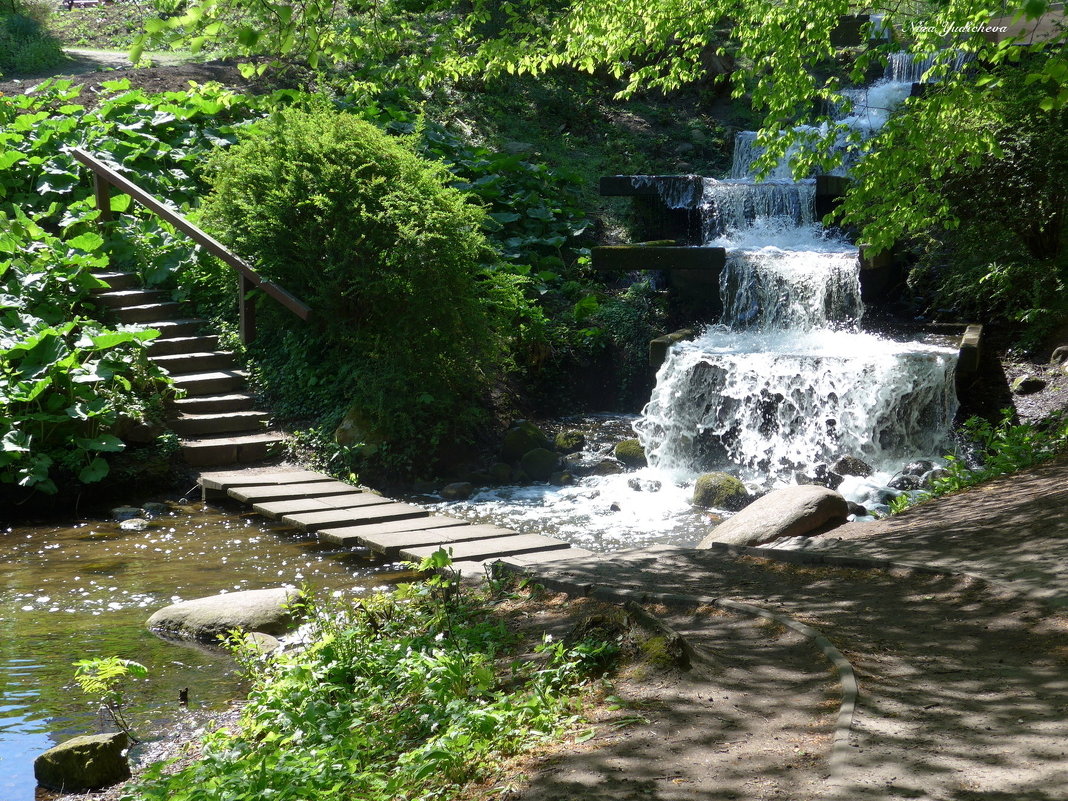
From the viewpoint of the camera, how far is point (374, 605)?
18.5 ft

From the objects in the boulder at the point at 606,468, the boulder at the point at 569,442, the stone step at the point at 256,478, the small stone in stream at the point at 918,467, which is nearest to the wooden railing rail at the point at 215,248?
the stone step at the point at 256,478

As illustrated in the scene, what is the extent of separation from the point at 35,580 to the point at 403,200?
16.2 ft

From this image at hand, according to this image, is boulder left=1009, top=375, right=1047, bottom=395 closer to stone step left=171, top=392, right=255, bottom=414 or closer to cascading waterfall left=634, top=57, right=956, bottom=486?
cascading waterfall left=634, top=57, right=956, bottom=486

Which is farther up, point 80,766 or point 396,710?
point 396,710

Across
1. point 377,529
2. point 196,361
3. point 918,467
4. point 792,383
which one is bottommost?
point 918,467

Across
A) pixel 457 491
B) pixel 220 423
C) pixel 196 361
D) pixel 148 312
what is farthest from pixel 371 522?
pixel 148 312

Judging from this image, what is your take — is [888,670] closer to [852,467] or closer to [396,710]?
[396,710]

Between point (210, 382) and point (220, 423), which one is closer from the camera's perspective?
point (220, 423)

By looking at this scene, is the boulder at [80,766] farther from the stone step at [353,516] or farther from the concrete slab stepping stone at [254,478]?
the concrete slab stepping stone at [254,478]

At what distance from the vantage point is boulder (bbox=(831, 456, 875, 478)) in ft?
33.6

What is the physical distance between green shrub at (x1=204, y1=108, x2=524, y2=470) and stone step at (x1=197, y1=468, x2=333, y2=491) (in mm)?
791

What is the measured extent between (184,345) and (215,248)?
1198mm

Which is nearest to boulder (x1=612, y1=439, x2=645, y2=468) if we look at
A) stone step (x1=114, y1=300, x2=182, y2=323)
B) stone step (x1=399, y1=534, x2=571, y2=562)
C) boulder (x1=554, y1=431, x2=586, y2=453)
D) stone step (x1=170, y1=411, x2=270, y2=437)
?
boulder (x1=554, y1=431, x2=586, y2=453)

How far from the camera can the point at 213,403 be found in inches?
412
